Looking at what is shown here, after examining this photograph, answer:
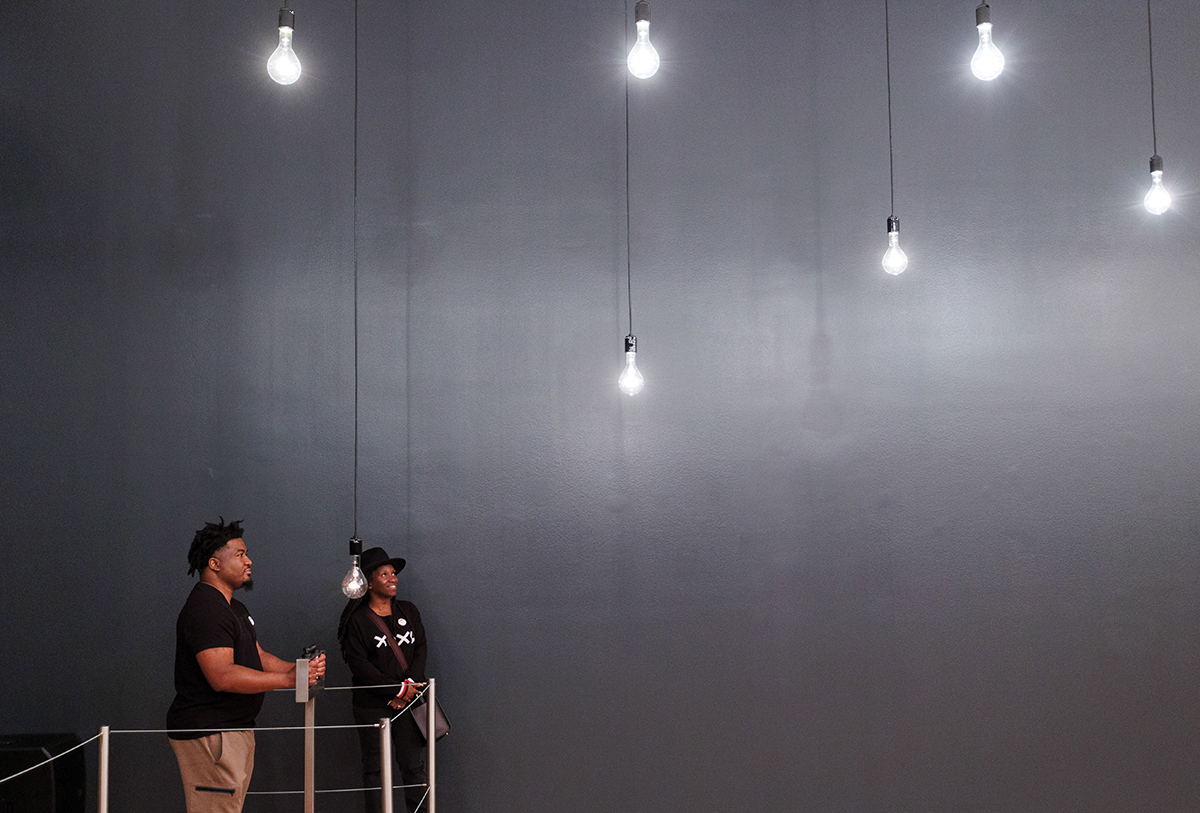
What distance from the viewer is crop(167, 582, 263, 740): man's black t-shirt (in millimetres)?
3281

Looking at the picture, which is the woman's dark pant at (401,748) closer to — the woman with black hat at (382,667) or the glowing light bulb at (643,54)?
the woman with black hat at (382,667)

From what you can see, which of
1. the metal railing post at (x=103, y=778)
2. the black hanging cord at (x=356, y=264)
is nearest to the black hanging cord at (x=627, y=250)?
the black hanging cord at (x=356, y=264)

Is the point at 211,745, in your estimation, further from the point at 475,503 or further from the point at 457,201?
the point at 457,201

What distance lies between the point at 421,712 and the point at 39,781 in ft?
5.63

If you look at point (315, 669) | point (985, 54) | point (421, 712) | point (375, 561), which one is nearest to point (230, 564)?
point (315, 669)

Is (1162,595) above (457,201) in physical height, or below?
below

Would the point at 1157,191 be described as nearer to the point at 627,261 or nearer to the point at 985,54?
the point at 985,54

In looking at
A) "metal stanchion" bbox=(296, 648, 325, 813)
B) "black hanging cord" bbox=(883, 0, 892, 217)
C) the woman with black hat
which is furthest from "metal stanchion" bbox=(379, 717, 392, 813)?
"black hanging cord" bbox=(883, 0, 892, 217)

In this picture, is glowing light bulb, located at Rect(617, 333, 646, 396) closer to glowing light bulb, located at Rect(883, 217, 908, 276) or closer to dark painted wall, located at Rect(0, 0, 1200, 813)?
dark painted wall, located at Rect(0, 0, 1200, 813)

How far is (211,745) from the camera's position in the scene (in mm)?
3299

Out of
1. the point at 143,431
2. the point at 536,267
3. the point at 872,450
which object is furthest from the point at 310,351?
the point at 872,450

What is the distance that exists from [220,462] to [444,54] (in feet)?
7.95

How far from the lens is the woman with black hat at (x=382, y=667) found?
394cm

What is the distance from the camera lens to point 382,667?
13.1 ft
